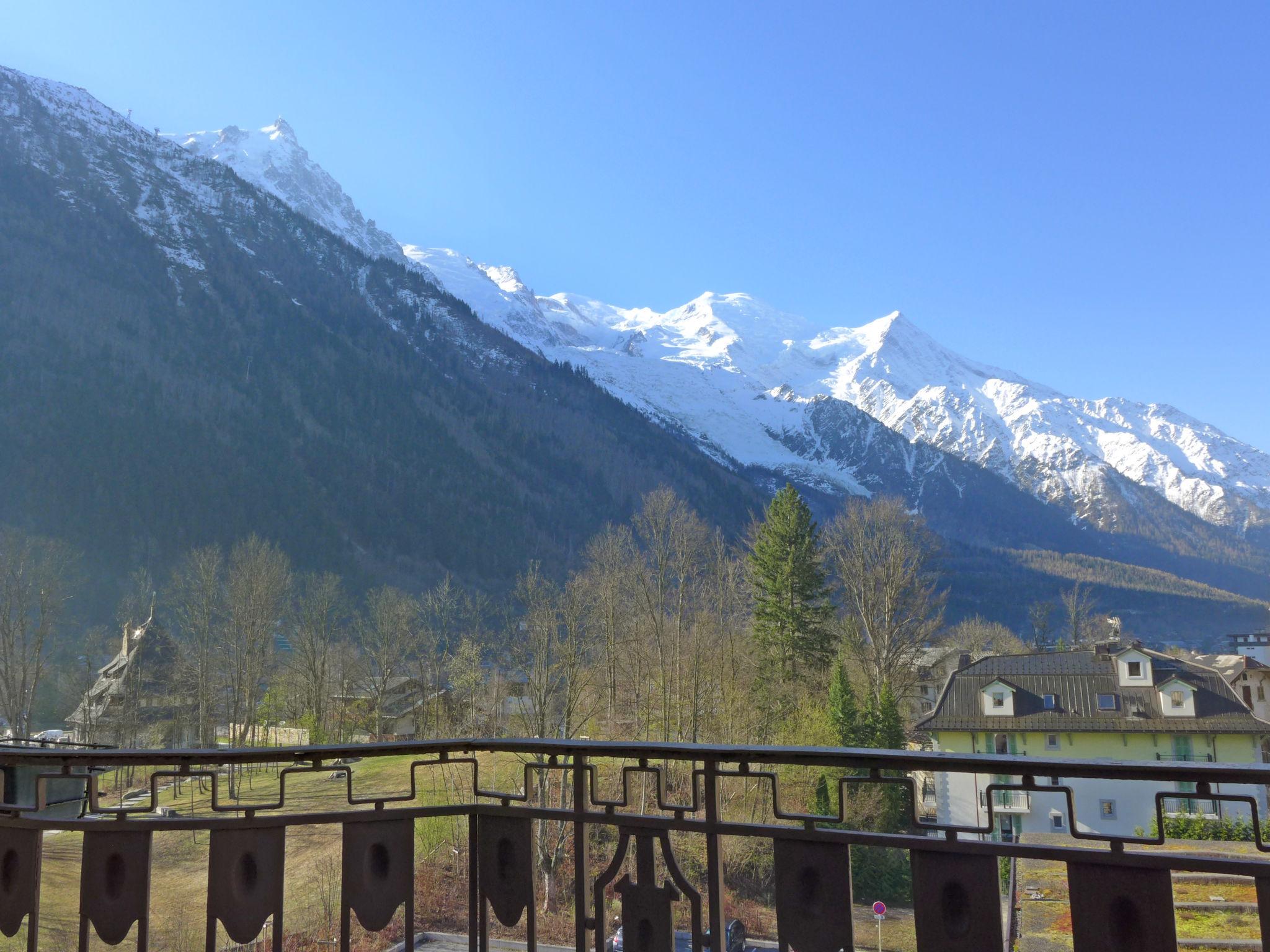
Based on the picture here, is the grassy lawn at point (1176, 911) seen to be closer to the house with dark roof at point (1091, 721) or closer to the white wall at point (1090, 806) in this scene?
the white wall at point (1090, 806)

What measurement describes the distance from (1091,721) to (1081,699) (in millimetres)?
1030

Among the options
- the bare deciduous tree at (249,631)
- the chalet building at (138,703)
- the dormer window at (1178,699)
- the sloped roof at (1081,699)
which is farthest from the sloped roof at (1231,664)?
the chalet building at (138,703)

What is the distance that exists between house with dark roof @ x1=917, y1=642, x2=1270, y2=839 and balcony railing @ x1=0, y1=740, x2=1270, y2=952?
22527mm

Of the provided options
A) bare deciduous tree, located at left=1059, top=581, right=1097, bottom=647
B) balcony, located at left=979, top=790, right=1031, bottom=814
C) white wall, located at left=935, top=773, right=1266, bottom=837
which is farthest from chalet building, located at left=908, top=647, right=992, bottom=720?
white wall, located at left=935, top=773, right=1266, bottom=837

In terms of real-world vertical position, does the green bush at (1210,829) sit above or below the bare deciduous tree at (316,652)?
below

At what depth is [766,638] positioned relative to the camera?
3550cm

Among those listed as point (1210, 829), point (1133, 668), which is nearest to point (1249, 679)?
point (1133, 668)

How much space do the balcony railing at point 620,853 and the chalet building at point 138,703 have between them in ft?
114

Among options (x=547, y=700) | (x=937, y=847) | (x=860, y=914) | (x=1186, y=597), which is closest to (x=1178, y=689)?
(x=860, y=914)

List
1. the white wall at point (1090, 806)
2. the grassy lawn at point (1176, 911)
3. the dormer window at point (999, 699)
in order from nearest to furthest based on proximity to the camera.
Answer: the grassy lawn at point (1176, 911), the white wall at point (1090, 806), the dormer window at point (999, 699)

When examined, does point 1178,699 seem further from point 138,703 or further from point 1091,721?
point 138,703

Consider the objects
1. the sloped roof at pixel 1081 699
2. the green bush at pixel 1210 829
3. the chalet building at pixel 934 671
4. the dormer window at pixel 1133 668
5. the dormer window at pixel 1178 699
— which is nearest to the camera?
the green bush at pixel 1210 829

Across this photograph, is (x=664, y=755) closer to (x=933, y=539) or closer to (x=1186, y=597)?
(x=933, y=539)

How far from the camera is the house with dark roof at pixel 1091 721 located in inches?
952
